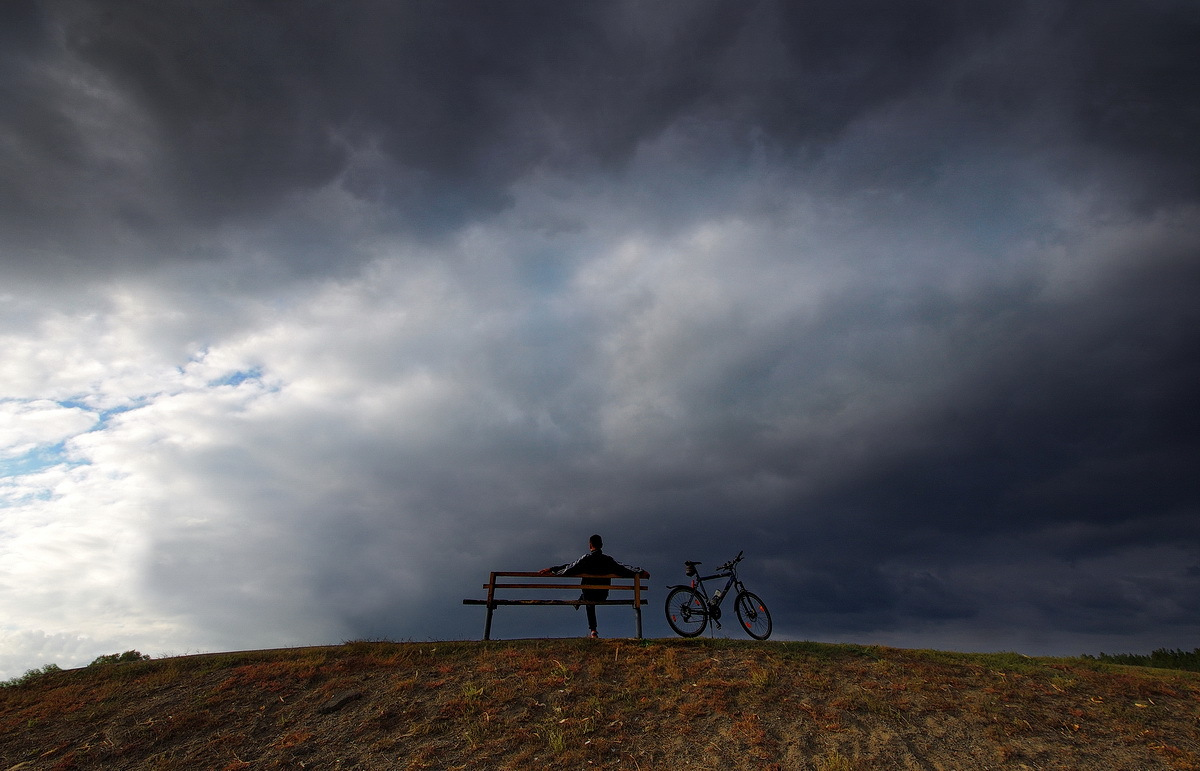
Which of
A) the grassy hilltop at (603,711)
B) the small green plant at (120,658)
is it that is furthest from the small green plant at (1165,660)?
the small green plant at (120,658)

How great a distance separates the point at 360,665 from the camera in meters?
15.0

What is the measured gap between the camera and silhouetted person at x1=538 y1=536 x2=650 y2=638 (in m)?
16.6

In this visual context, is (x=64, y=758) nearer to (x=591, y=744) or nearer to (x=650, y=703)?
(x=591, y=744)

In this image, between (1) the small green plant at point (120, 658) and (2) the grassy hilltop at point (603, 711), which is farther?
(1) the small green plant at point (120, 658)

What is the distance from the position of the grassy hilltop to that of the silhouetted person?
96cm

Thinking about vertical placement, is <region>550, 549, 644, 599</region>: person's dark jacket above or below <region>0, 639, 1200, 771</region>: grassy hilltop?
above

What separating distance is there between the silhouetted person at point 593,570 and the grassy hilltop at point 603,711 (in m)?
0.96

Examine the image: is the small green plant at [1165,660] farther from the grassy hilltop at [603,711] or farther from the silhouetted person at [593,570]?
the silhouetted person at [593,570]

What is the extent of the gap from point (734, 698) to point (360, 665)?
8898mm

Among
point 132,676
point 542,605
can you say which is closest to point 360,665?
point 542,605

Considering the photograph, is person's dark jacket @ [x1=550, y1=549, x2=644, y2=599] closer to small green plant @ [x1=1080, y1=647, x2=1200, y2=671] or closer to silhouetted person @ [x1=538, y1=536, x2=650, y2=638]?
silhouetted person @ [x1=538, y1=536, x2=650, y2=638]

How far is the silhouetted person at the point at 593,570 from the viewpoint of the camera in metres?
16.6

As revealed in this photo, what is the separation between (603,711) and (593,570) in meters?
4.70

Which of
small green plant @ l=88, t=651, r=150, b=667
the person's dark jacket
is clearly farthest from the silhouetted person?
small green plant @ l=88, t=651, r=150, b=667
